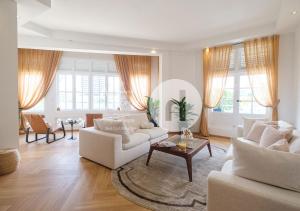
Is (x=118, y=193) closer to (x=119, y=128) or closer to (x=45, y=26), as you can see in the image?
(x=119, y=128)

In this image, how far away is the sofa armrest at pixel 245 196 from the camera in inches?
48.2

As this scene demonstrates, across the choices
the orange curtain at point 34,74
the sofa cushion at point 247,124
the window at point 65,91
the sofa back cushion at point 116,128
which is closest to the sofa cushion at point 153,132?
the sofa back cushion at point 116,128

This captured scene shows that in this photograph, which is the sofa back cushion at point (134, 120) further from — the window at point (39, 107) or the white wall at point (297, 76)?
the white wall at point (297, 76)

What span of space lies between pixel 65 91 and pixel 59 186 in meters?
4.24

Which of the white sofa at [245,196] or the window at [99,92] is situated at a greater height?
the window at [99,92]

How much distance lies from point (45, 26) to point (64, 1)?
1.57 m

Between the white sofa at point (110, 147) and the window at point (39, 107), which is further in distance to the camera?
the window at point (39, 107)

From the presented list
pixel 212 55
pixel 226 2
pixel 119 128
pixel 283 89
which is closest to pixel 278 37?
pixel 283 89

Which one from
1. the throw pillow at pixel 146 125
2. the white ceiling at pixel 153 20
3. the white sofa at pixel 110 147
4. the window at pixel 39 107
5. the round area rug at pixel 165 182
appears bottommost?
the round area rug at pixel 165 182

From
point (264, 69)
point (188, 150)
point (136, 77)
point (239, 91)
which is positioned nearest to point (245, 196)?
point (188, 150)

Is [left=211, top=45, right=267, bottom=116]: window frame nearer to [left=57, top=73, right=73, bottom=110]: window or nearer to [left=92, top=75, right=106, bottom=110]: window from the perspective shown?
[left=92, top=75, right=106, bottom=110]: window

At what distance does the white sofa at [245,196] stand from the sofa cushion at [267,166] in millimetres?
47

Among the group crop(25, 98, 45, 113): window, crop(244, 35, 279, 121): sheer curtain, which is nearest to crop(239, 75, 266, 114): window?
crop(244, 35, 279, 121): sheer curtain

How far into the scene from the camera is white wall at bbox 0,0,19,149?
2885mm
